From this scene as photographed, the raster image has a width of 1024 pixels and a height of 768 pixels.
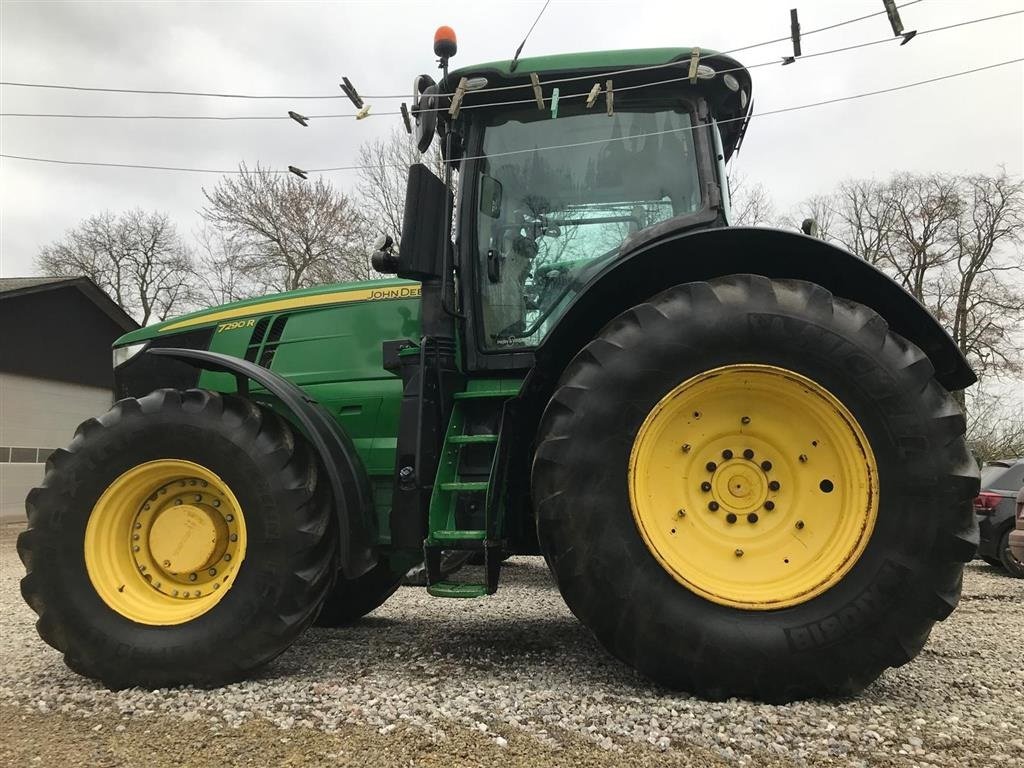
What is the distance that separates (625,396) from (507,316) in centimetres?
94

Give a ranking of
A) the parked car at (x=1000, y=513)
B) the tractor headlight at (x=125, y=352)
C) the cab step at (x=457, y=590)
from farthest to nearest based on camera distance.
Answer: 1. the parked car at (x=1000, y=513)
2. the tractor headlight at (x=125, y=352)
3. the cab step at (x=457, y=590)

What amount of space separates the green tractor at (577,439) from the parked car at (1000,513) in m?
6.91

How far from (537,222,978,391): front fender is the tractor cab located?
29 centimetres

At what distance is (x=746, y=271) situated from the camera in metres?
2.96

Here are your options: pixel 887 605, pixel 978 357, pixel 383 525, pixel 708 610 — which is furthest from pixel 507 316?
pixel 978 357

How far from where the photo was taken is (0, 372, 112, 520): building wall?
14.6 meters

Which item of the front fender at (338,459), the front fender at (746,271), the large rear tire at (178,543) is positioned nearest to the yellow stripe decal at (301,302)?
the front fender at (338,459)

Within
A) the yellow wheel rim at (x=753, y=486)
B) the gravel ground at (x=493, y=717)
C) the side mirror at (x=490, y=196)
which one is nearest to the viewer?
the gravel ground at (x=493, y=717)

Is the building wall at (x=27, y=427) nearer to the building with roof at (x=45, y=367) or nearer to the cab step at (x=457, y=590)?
the building with roof at (x=45, y=367)

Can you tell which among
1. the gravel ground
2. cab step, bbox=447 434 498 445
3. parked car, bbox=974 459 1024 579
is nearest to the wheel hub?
the gravel ground

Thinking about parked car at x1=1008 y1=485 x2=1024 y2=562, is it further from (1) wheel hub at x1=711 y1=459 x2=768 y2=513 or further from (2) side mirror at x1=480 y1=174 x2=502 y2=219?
(2) side mirror at x1=480 y1=174 x2=502 y2=219

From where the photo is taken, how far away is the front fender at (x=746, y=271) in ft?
9.09

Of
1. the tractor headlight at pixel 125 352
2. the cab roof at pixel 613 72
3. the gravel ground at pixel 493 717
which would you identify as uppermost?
the cab roof at pixel 613 72

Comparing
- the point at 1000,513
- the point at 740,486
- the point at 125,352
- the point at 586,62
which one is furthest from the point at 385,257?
the point at 1000,513
